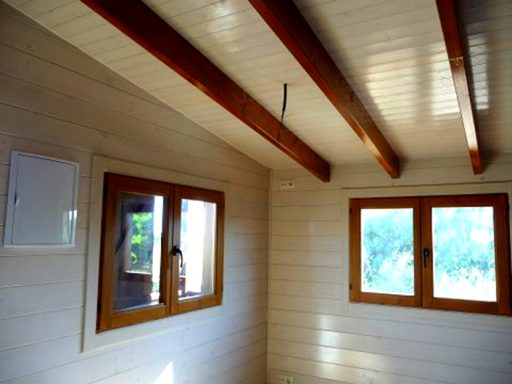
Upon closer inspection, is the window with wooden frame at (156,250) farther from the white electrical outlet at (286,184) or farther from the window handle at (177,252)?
the white electrical outlet at (286,184)

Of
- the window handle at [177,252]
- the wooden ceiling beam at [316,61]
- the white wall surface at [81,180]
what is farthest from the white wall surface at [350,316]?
the window handle at [177,252]

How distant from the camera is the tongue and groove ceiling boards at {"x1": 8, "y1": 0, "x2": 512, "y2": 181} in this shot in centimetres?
194

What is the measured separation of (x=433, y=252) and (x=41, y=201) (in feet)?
9.52

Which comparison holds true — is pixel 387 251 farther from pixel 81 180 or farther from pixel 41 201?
pixel 41 201

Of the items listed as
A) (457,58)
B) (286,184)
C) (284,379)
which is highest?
(457,58)

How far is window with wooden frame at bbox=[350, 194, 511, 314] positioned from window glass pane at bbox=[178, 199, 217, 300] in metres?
1.28

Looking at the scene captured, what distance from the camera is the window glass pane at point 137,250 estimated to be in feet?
8.71

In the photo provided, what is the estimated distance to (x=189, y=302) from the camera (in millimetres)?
3176

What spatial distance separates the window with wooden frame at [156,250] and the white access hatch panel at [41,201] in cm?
25

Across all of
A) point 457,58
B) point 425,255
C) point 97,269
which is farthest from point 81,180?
point 425,255

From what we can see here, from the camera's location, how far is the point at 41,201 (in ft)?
7.16

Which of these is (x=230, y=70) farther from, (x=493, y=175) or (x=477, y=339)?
(x=477, y=339)

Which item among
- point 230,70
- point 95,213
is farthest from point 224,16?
point 95,213

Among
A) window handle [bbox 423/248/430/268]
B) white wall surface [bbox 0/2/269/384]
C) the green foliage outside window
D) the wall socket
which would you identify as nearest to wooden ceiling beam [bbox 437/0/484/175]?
window handle [bbox 423/248/430/268]
